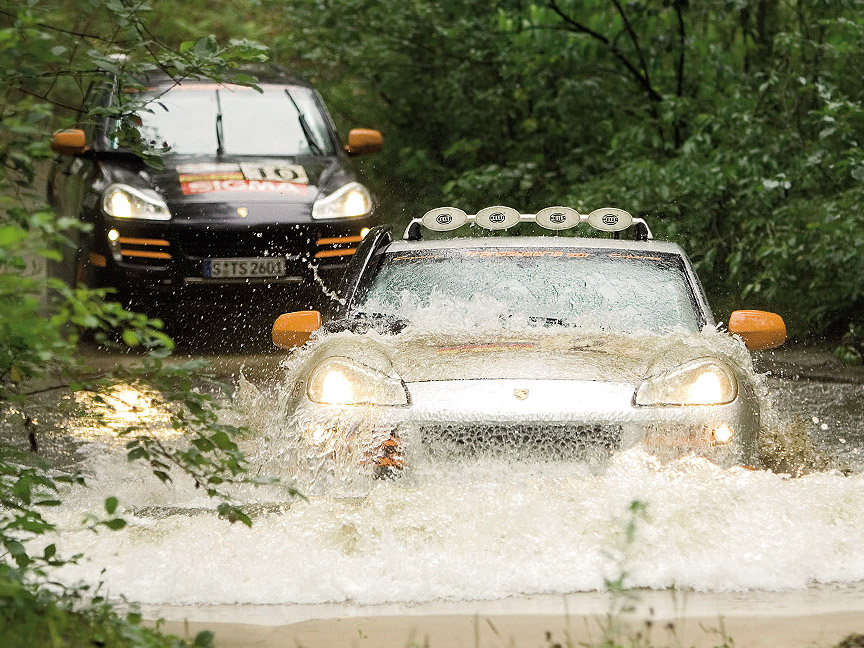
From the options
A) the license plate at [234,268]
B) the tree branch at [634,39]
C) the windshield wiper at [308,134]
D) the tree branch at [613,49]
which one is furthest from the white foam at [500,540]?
the tree branch at [613,49]

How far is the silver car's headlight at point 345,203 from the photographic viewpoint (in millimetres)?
9859

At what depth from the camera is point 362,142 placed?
10766 mm

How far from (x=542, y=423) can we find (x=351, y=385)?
745 mm

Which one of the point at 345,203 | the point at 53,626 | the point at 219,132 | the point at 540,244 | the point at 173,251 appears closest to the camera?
the point at 53,626

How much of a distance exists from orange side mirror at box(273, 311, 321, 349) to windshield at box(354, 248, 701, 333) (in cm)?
28

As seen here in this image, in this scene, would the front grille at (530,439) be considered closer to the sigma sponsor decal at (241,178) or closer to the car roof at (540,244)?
the car roof at (540,244)

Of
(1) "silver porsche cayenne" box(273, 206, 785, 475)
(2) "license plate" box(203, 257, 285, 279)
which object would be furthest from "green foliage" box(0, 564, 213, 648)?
(2) "license plate" box(203, 257, 285, 279)

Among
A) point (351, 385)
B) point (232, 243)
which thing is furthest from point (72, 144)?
point (351, 385)

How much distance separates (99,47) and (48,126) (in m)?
0.94

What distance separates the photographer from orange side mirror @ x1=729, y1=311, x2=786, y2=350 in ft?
18.9

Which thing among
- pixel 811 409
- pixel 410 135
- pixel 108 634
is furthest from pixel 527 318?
pixel 410 135

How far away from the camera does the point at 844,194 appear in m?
10.0

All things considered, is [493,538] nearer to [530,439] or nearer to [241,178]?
[530,439]

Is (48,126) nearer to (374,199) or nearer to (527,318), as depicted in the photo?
(527,318)
